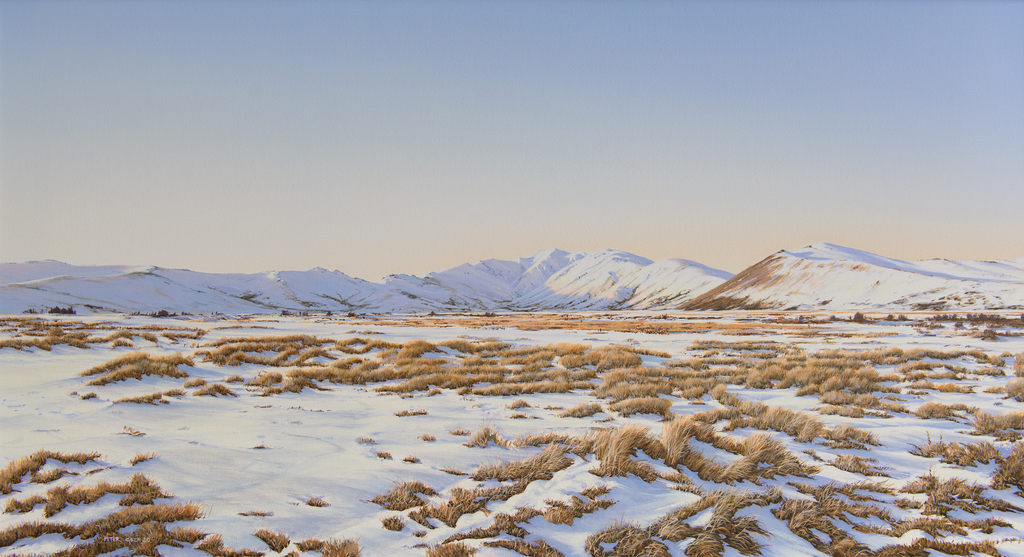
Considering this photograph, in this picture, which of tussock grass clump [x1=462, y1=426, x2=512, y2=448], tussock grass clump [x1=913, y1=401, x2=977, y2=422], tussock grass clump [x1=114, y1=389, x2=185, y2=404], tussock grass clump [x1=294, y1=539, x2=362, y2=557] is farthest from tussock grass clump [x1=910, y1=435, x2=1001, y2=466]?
tussock grass clump [x1=114, y1=389, x2=185, y2=404]

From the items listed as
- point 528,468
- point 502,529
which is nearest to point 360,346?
point 528,468

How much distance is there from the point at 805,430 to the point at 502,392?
704 cm

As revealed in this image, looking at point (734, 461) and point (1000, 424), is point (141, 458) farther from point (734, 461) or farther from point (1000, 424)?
point (1000, 424)

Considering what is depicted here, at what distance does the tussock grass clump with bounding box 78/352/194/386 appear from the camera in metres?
12.3

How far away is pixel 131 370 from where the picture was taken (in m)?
13.1

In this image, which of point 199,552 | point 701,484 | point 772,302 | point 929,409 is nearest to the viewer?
point 199,552

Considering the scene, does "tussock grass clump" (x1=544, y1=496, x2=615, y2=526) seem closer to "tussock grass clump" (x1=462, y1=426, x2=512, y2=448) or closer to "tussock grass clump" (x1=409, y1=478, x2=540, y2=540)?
"tussock grass clump" (x1=409, y1=478, x2=540, y2=540)

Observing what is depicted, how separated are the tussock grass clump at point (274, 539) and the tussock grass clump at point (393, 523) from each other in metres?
0.90

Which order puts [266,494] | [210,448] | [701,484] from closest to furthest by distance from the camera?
[266,494] < [701,484] < [210,448]

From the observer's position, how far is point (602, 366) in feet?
57.3

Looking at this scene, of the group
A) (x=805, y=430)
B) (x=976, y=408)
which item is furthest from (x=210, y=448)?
(x=976, y=408)

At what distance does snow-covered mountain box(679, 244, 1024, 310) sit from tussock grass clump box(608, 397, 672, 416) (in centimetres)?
8229

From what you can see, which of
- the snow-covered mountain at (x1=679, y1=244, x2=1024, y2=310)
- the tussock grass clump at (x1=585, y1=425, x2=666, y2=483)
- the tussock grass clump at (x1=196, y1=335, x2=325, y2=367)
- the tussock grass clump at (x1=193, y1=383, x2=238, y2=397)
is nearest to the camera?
the tussock grass clump at (x1=585, y1=425, x2=666, y2=483)

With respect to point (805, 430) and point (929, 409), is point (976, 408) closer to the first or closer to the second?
point (929, 409)
